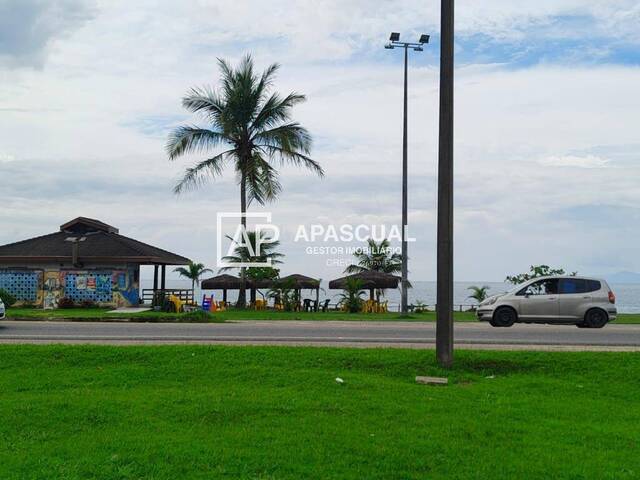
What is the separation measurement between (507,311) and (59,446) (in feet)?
53.2

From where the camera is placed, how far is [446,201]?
1101 cm

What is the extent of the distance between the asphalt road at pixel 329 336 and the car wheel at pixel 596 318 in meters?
0.85

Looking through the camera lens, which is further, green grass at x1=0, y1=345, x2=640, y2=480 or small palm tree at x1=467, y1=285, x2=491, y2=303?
small palm tree at x1=467, y1=285, x2=491, y2=303

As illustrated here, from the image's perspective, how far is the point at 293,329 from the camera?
1934 centimetres

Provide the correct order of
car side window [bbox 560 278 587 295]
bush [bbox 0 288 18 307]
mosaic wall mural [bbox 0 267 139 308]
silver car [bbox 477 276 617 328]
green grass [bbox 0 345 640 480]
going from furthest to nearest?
mosaic wall mural [bbox 0 267 139 308] → bush [bbox 0 288 18 307] → car side window [bbox 560 278 587 295] → silver car [bbox 477 276 617 328] → green grass [bbox 0 345 640 480]

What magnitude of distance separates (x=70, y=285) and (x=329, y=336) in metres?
19.3

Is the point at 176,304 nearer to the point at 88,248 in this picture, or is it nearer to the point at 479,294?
the point at 88,248

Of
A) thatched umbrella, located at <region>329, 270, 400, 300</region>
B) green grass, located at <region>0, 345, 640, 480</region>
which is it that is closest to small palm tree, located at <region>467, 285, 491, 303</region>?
thatched umbrella, located at <region>329, 270, 400, 300</region>

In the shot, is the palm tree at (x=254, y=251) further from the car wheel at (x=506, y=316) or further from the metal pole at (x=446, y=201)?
the metal pole at (x=446, y=201)

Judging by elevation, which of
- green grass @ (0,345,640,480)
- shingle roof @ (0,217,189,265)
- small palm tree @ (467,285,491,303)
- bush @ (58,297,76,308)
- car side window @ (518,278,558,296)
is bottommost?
green grass @ (0,345,640,480)

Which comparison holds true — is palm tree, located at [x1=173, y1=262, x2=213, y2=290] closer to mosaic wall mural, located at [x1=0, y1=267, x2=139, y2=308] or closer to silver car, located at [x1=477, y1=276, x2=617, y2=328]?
mosaic wall mural, located at [x1=0, y1=267, x2=139, y2=308]

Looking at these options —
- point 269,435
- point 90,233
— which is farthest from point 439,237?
point 90,233

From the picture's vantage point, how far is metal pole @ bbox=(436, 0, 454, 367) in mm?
10961

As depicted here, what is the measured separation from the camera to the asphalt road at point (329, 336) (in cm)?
1533
